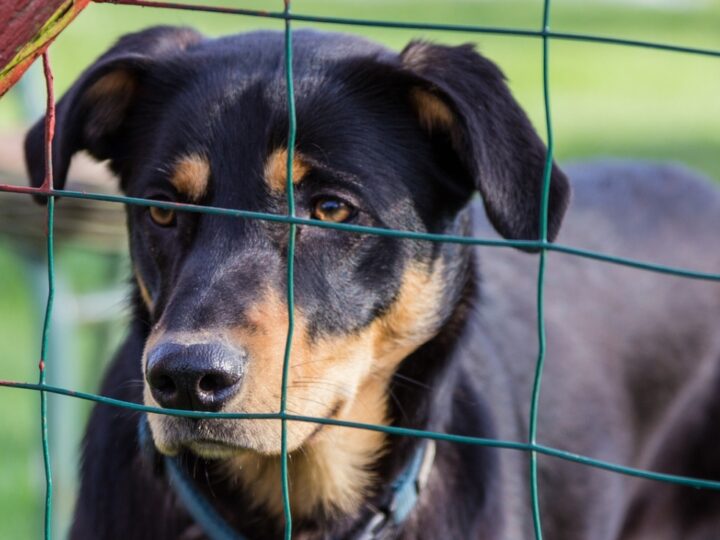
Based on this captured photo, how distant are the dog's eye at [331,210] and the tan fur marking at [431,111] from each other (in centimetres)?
30

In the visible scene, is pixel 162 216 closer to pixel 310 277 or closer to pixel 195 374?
pixel 310 277

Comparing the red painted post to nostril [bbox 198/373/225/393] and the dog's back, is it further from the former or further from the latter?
the dog's back

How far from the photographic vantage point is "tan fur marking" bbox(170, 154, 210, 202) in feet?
8.54

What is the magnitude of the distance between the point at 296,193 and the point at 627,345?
71.8 inches

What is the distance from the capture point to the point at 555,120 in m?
10.9

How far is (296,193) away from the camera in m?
2.60

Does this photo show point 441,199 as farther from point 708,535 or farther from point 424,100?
point 708,535

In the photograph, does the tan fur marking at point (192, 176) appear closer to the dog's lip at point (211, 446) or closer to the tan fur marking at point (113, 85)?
the tan fur marking at point (113, 85)

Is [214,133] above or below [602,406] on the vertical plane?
above

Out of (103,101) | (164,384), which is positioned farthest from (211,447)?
(103,101)

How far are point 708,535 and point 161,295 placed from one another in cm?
232

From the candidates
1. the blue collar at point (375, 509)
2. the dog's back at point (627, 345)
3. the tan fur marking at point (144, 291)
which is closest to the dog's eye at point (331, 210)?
the tan fur marking at point (144, 291)

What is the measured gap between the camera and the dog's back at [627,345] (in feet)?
12.5

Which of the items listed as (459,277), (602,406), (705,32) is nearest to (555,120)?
(705,32)
